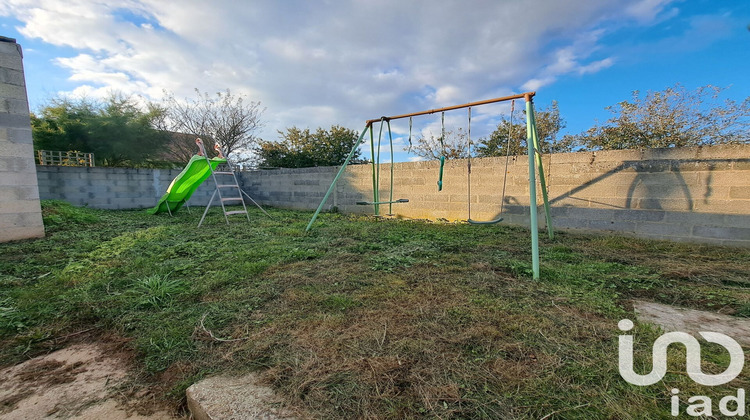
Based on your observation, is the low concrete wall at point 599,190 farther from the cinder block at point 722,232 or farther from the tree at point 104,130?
the tree at point 104,130

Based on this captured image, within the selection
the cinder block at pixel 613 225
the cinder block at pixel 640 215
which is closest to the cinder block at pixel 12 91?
the cinder block at pixel 613 225

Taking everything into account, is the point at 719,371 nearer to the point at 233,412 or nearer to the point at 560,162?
the point at 233,412

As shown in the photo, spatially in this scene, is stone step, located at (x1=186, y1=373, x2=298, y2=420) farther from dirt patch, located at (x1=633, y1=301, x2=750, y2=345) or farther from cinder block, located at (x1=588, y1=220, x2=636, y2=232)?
cinder block, located at (x1=588, y1=220, x2=636, y2=232)

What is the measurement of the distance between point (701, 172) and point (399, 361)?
12.1 ft

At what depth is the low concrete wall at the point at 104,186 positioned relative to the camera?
18.8 ft

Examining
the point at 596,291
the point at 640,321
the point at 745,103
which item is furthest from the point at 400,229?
the point at 745,103

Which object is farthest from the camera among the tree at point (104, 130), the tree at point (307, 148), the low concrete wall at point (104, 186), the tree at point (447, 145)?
the tree at point (307, 148)

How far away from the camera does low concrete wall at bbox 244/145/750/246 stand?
2.79 m

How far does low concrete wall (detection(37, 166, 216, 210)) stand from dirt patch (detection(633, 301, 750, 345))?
8.56 m

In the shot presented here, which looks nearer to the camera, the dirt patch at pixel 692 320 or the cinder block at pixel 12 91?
the dirt patch at pixel 692 320

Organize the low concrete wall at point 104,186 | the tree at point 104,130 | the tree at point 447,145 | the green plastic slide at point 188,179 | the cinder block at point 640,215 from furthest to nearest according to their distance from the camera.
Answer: the tree at point 447,145, the tree at point 104,130, the low concrete wall at point 104,186, the green plastic slide at point 188,179, the cinder block at point 640,215

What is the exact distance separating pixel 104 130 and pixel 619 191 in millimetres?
12713

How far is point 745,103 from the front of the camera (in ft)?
20.0

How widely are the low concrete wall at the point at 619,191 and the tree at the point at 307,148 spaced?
23.5 ft
